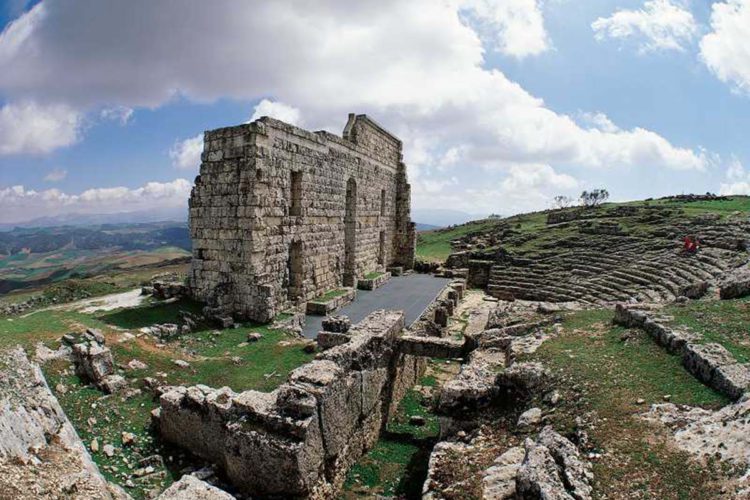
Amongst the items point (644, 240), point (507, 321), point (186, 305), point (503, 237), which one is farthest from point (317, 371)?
point (503, 237)

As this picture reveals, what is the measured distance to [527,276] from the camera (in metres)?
28.5

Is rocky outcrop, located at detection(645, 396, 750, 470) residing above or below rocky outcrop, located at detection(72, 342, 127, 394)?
above

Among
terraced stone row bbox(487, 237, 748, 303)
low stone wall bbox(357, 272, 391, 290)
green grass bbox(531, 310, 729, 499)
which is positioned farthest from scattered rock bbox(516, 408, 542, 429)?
low stone wall bbox(357, 272, 391, 290)

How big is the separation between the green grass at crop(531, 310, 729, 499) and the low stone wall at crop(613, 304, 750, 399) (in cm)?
15

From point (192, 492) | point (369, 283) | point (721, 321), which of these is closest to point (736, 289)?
point (721, 321)

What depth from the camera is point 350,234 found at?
22969 millimetres

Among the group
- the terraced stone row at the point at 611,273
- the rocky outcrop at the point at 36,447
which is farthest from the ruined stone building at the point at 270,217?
the terraced stone row at the point at 611,273

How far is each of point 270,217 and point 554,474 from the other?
40.2ft

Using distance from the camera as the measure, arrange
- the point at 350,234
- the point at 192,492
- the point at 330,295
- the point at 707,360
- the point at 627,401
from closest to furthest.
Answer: the point at 192,492 < the point at 627,401 < the point at 707,360 < the point at 330,295 < the point at 350,234

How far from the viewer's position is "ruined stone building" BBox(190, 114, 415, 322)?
47.7 feet

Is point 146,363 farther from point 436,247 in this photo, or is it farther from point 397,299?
point 436,247

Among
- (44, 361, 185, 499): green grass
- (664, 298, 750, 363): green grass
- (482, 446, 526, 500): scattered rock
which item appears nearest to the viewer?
(482, 446, 526, 500): scattered rock

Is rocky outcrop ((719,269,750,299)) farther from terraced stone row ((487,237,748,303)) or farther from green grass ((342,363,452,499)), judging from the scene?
green grass ((342,363,452,499))

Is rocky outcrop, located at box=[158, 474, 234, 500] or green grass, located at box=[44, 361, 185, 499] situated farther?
green grass, located at box=[44, 361, 185, 499]
